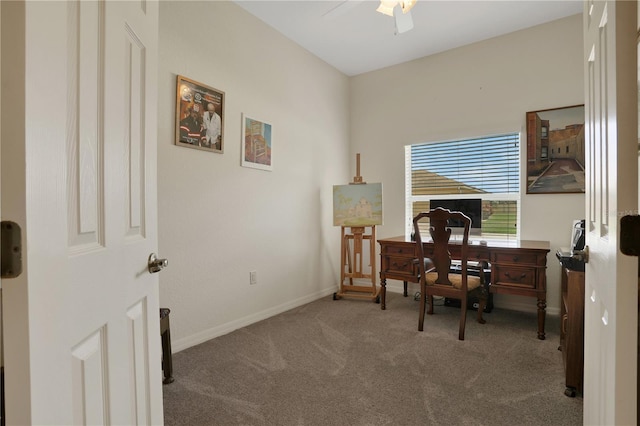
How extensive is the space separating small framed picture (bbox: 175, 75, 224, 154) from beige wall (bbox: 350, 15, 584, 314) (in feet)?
7.51

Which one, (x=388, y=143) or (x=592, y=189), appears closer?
(x=592, y=189)

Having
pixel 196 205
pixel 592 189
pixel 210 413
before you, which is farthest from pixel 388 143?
pixel 210 413

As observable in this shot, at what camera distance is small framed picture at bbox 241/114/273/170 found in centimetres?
302

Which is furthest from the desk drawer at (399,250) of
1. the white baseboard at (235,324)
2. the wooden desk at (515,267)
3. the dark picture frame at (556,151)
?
the dark picture frame at (556,151)

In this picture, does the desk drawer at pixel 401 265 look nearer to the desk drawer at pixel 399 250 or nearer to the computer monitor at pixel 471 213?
the desk drawer at pixel 399 250

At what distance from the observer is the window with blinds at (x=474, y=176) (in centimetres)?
348

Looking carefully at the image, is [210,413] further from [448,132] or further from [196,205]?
[448,132]

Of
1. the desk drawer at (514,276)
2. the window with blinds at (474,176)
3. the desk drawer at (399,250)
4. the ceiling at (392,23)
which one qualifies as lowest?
the desk drawer at (514,276)

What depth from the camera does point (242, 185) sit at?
9.85 ft

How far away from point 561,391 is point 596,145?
1621mm

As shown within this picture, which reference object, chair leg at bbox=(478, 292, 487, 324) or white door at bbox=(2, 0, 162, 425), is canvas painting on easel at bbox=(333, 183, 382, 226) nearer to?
chair leg at bbox=(478, 292, 487, 324)

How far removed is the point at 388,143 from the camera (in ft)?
13.9

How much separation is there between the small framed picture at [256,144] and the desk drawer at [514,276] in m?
2.43

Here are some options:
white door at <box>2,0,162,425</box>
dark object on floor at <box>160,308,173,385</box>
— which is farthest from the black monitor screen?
white door at <box>2,0,162,425</box>
